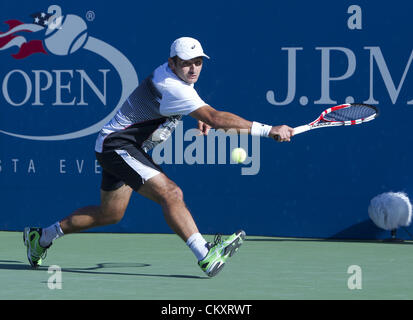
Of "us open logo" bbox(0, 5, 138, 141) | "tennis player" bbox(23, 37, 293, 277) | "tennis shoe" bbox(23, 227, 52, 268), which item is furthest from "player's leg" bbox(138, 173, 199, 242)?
"us open logo" bbox(0, 5, 138, 141)

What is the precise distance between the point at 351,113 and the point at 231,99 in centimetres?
234

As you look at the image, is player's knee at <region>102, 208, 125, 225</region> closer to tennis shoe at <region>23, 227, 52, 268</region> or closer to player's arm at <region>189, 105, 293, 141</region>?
tennis shoe at <region>23, 227, 52, 268</region>

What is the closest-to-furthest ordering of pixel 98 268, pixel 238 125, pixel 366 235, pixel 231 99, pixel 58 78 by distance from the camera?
pixel 238 125, pixel 98 268, pixel 366 235, pixel 231 99, pixel 58 78

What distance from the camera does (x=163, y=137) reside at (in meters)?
6.36

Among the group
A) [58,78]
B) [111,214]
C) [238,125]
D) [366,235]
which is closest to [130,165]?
[111,214]

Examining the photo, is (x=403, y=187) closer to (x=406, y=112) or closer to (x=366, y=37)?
(x=406, y=112)

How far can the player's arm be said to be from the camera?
18.8 feet

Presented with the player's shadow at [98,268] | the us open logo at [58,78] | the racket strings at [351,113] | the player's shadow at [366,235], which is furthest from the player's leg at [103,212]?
the us open logo at [58,78]

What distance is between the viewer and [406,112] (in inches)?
332

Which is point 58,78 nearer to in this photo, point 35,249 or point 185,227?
point 35,249

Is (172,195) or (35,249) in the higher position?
(172,195)

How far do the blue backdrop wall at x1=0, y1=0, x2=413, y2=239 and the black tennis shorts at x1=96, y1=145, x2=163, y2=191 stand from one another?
2.76 m

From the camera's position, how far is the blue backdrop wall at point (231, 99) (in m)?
8.52

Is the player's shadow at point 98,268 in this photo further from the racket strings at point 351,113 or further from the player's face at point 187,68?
the racket strings at point 351,113
